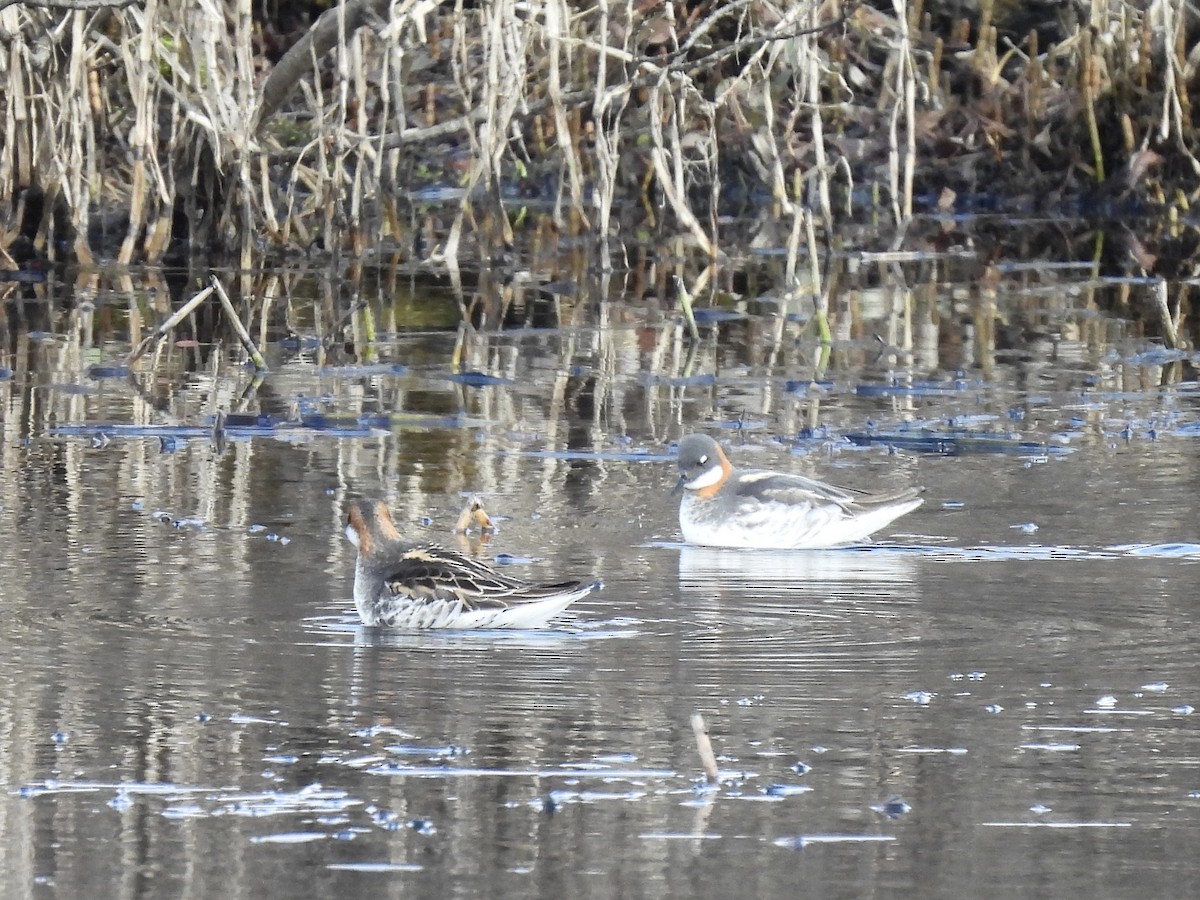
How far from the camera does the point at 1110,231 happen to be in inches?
867

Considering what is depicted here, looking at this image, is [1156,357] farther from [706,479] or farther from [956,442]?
[706,479]

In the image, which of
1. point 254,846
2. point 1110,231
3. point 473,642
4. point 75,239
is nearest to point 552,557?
point 473,642

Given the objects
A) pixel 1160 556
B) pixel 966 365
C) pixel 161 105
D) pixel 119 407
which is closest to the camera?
pixel 1160 556

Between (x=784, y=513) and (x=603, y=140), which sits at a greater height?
(x=603, y=140)

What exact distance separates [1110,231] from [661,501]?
13.0 metres

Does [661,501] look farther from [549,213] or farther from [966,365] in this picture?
[549,213]

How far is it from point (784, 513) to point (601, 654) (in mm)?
2041

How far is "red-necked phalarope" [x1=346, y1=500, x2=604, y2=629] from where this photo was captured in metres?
7.41

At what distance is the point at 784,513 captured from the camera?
9.08 meters

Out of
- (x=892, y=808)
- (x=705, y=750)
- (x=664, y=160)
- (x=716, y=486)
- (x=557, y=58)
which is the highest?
(x=557, y=58)

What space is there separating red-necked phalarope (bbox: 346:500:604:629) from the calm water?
0.08 metres

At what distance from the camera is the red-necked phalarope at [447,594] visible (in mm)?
7406

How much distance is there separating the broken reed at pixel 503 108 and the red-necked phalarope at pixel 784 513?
541cm

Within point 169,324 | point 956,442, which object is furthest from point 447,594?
point 169,324
